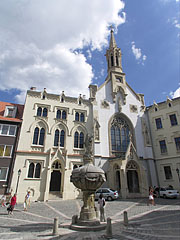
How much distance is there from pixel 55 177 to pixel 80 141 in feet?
22.3

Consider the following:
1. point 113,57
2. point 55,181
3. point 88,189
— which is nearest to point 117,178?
point 55,181

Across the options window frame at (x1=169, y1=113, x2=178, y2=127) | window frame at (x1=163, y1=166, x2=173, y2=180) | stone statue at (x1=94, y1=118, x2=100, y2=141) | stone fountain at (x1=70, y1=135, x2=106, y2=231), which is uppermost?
window frame at (x1=169, y1=113, x2=178, y2=127)

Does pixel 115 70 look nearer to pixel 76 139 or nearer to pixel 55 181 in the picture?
pixel 76 139

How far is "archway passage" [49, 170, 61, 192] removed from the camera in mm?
23516

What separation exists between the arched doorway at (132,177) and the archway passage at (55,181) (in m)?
10.7

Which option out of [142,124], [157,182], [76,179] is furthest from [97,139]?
[76,179]

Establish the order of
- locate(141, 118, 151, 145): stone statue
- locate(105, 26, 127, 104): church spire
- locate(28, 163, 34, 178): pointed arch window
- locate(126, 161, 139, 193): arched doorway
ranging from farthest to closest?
locate(105, 26, 127, 104): church spire → locate(141, 118, 151, 145): stone statue → locate(126, 161, 139, 193): arched doorway → locate(28, 163, 34, 178): pointed arch window

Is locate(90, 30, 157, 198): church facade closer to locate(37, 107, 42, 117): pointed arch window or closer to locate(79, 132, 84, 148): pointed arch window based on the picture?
locate(79, 132, 84, 148): pointed arch window

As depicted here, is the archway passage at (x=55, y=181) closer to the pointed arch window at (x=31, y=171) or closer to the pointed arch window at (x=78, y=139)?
the pointed arch window at (x=31, y=171)

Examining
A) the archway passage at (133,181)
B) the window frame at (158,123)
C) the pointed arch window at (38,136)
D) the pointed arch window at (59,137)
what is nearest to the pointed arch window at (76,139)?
the pointed arch window at (59,137)

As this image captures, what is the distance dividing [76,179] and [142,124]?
25419 millimetres


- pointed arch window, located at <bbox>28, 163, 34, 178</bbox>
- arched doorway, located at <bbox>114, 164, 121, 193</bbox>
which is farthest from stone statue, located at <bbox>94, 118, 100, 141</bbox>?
pointed arch window, located at <bbox>28, 163, 34, 178</bbox>

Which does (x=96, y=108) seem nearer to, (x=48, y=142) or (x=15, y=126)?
(x=48, y=142)

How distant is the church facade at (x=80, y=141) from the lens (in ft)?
75.5
